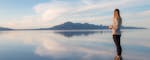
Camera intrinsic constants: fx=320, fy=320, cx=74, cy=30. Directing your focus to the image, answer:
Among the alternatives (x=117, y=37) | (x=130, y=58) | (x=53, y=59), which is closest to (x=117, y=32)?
(x=117, y=37)

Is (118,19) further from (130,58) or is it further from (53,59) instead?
(53,59)

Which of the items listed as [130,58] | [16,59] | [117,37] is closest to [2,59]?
[16,59]

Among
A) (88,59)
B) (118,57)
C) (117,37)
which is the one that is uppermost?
(117,37)

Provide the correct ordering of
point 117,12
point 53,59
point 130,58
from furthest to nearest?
point 53,59, point 130,58, point 117,12

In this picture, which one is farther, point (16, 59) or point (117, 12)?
point (16, 59)

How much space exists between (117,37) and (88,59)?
1486 centimetres

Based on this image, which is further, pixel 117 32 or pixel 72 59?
pixel 72 59

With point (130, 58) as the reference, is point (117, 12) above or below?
above

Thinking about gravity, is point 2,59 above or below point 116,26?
below

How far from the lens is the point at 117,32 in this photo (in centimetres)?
1300

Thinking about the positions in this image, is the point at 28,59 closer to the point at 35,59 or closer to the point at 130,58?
the point at 35,59

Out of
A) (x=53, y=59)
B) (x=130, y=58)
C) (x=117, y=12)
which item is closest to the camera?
(x=117, y=12)

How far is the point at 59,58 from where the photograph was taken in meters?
29.0

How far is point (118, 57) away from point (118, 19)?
1521 mm
